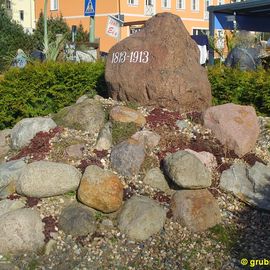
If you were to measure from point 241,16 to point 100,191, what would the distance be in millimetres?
12888

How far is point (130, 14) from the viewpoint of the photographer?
4116 centimetres

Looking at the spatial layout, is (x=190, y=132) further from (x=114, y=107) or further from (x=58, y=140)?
(x=58, y=140)

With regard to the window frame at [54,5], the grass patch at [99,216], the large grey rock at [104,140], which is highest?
the window frame at [54,5]

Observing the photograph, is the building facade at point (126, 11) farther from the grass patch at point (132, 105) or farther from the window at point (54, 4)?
the grass patch at point (132, 105)

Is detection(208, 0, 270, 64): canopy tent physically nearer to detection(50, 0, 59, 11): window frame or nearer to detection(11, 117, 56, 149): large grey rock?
detection(11, 117, 56, 149): large grey rock

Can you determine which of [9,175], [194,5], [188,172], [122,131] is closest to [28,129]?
[9,175]

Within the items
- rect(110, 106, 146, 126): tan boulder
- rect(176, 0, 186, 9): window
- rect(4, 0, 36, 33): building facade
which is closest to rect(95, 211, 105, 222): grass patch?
rect(110, 106, 146, 126): tan boulder

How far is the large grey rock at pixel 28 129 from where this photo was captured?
6.99 meters

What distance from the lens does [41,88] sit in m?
8.65

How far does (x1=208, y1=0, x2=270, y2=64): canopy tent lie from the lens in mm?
15070

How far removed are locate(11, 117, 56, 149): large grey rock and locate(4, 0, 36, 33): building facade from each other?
142 ft

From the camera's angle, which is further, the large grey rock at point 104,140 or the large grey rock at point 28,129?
the large grey rock at point 28,129

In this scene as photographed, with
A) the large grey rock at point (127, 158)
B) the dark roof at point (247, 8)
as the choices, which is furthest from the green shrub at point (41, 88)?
the dark roof at point (247, 8)

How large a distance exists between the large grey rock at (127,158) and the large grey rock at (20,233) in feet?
4.08
